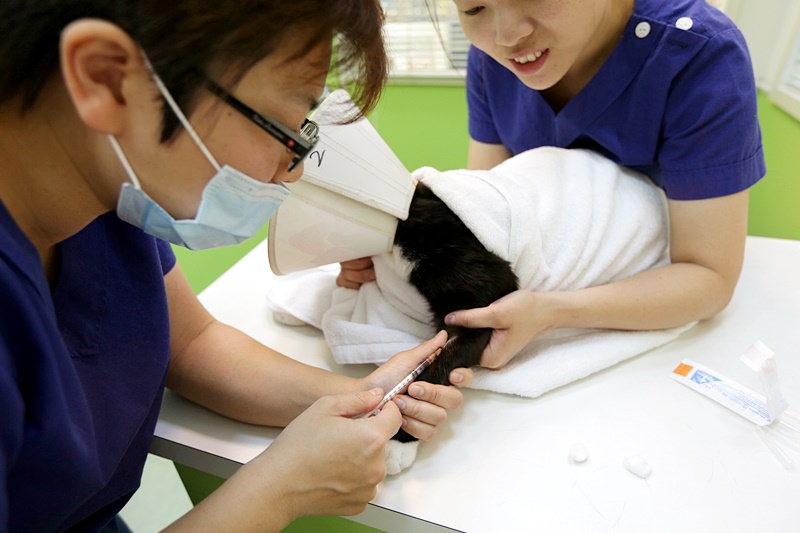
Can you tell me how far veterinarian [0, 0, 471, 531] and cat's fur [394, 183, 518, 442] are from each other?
86 millimetres

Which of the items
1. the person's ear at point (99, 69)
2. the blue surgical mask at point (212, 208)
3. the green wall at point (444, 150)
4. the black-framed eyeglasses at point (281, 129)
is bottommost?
the green wall at point (444, 150)

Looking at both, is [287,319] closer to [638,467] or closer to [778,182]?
[638,467]

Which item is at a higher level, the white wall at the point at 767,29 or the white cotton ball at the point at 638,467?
the white wall at the point at 767,29

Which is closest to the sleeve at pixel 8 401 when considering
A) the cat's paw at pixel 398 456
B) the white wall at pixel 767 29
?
the cat's paw at pixel 398 456

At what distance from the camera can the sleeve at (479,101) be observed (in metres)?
1.01

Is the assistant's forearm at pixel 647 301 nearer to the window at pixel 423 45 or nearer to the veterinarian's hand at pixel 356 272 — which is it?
the veterinarian's hand at pixel 356 272

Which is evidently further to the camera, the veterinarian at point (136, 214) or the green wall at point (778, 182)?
the green wall at point (778, 182)

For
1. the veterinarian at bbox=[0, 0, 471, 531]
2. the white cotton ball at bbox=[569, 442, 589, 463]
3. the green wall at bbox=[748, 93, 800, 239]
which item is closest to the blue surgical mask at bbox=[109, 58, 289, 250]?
the veterinarian at bbox=[0, 0, 471, 531]

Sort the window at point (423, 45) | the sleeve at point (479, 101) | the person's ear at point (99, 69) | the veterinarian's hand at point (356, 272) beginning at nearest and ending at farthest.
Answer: the person's ear at point (99, 69) < the veterinarian's hand at point (356, 272) < the sleeve at point (479, 101) < the window at point (423, 45)

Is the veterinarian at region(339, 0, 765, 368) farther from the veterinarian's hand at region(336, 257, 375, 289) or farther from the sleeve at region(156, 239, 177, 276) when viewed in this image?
the sleeve at region(156, 239, 177, 276)

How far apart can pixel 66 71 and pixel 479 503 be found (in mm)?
552

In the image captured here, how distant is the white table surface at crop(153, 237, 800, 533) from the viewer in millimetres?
560

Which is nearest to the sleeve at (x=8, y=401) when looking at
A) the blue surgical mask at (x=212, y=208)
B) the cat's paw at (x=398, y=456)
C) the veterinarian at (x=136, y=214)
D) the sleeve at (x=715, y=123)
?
the veterinarian at (x=136, y=214)

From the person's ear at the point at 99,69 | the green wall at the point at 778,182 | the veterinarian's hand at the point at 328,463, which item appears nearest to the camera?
the person's ear at the point at 99,69
